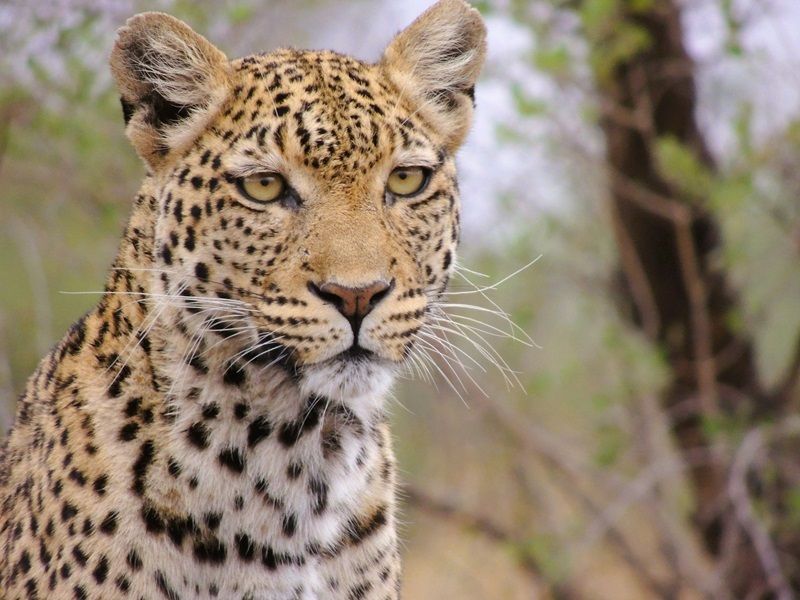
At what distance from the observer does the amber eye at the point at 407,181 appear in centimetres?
448

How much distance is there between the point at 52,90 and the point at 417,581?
25.5 feet

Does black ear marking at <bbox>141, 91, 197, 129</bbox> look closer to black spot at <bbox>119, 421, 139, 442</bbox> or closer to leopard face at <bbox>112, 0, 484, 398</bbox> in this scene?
leopard face at <bbox>112, 0, 484, 398</bbox>

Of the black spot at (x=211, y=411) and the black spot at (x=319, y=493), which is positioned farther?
the black spot at (x=319, y=493)

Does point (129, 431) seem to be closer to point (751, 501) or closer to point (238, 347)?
point (238, 347)

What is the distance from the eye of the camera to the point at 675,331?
32.7ft

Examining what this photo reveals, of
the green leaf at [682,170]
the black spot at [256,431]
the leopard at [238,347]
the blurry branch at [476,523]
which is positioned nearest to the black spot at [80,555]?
the leopard at [238,347]

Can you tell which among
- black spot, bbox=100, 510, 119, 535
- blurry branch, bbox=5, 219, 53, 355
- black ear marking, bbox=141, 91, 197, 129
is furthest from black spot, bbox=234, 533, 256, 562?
blurry branch, bbox=5, 219, 53, 355

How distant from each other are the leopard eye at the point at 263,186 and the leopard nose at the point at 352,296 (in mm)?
379

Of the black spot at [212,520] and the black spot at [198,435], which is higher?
the black spot at [198,435]

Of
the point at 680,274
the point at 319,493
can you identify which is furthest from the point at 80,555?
the point at 680,274

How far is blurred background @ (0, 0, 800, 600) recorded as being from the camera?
28.8ft

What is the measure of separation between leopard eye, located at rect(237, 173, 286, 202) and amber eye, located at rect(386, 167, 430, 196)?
16.2 inches

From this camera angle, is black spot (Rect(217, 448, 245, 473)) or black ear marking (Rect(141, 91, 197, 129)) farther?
black ear marking (Rect(141, 91, 197, 129))

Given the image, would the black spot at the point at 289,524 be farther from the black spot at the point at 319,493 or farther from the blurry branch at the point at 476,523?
the blurry branch at the point at 476,523
